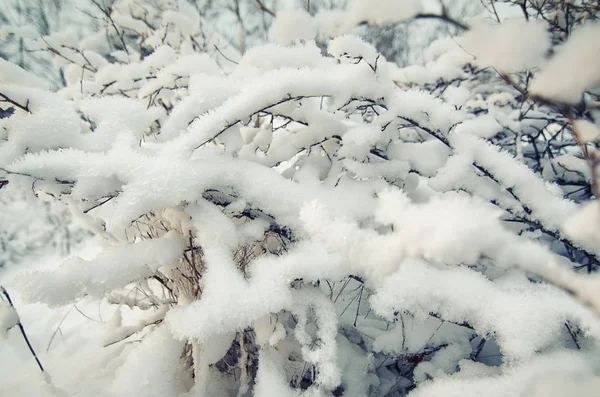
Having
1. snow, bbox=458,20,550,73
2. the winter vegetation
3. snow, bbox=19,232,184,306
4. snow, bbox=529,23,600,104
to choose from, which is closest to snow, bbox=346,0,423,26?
the winter vegetation

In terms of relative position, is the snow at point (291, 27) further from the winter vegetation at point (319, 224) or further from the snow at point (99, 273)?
the snow at point (99, 273)

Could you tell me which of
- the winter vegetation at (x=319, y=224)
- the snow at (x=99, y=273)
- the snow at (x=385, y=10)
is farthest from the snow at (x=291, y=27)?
the snow at (x=99, y=273)

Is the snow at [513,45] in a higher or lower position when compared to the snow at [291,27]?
higher

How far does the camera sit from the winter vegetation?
1.87 ft

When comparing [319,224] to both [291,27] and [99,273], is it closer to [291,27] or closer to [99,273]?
[99,273]

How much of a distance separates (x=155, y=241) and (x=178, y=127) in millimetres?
433

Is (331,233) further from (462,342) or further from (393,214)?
(462,342)

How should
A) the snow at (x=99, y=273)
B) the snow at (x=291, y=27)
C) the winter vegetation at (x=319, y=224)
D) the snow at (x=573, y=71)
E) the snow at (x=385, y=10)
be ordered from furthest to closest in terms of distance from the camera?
the snow at (x=291, y=27) → the snow at (x=99, y=273) → the snow at (x=385, y=10) → the winter vegetation at (x=319, y=224) → the snow at (x=573, y=71)

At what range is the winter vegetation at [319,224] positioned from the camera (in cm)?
57

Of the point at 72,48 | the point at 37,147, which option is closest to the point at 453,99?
the point at 37,147

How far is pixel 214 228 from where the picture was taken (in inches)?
41.3

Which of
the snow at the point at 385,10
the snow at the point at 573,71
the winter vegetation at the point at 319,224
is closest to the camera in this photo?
the snow at the point at 573,71

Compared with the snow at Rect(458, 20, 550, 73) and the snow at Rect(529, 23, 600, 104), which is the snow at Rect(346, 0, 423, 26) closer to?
the snow at Rect(458, 20, 550, 73)

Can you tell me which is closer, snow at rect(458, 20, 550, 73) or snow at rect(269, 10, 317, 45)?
snow at rect(458, 20, 550, 73)
